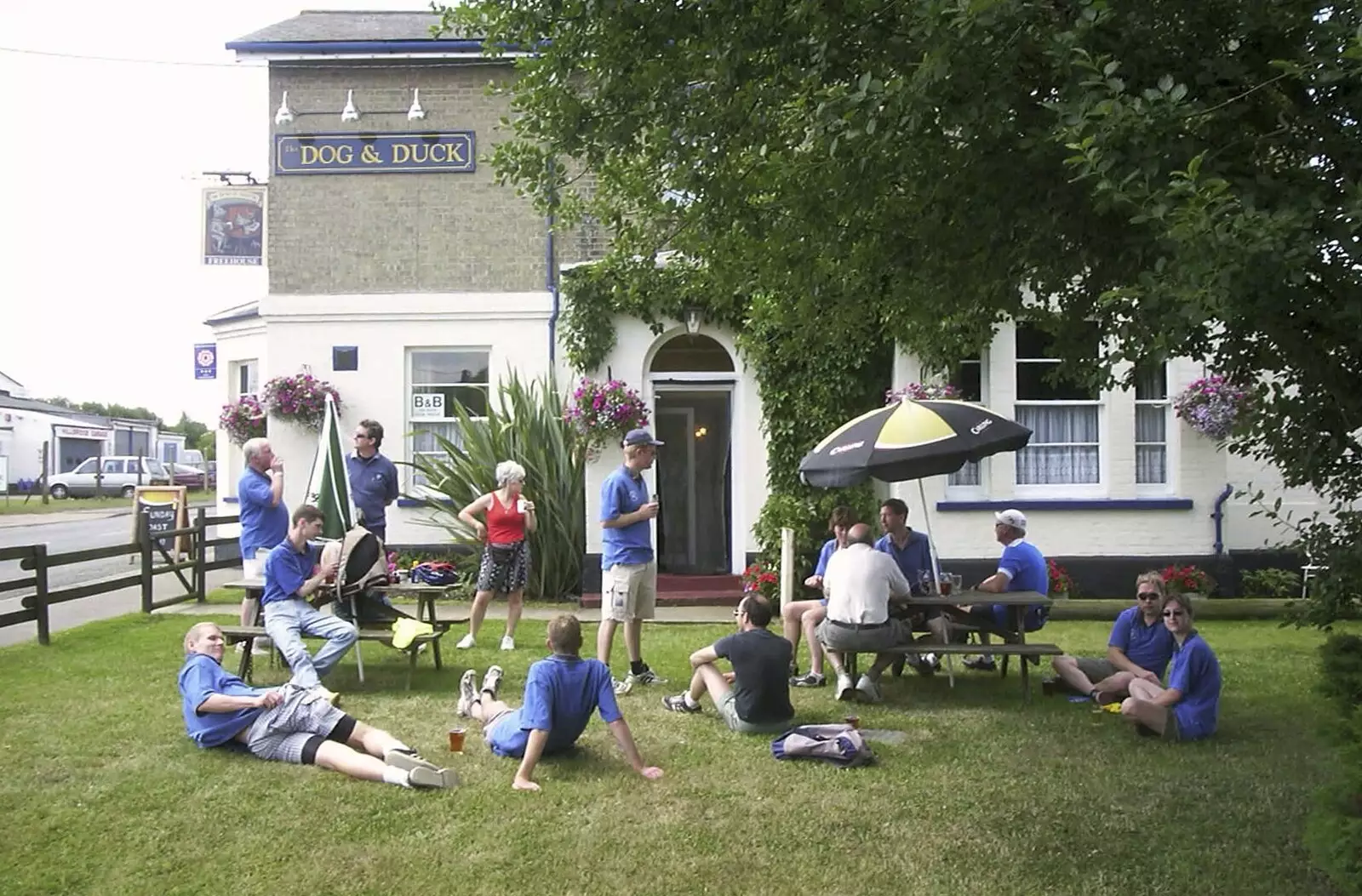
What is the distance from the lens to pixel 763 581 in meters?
12.8

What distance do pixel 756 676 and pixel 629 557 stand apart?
5.97 ft

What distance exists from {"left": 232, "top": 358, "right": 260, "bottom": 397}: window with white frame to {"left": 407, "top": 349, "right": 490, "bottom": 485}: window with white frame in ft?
11.0

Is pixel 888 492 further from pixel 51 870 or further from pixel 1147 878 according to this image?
pixel 51 870

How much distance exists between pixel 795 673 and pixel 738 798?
3030 millimetres

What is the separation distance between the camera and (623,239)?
759 centimetres

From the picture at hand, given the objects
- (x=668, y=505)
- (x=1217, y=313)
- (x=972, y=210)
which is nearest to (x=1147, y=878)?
(x=1217, y=313)

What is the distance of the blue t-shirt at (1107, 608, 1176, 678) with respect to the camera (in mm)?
7695

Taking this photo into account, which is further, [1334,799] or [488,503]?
[488,503]

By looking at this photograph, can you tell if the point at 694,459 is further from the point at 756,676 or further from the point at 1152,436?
the point at 756,676

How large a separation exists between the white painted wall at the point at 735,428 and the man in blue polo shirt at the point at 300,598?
5468 mm

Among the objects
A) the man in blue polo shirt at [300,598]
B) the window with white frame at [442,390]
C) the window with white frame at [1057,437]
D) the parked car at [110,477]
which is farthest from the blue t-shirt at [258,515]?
the parked car at [110,477]

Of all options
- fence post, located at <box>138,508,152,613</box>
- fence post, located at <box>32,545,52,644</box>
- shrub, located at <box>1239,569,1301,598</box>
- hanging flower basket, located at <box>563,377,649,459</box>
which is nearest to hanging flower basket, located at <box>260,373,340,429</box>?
fence post, located at <box>138,508,152,613</box>

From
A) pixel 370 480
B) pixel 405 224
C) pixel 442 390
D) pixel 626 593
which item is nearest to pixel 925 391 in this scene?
pixel 626 593

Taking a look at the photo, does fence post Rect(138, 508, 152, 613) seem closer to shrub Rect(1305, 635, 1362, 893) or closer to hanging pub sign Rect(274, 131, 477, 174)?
hanging pub sign Rect(274, 131, 477, 174)
